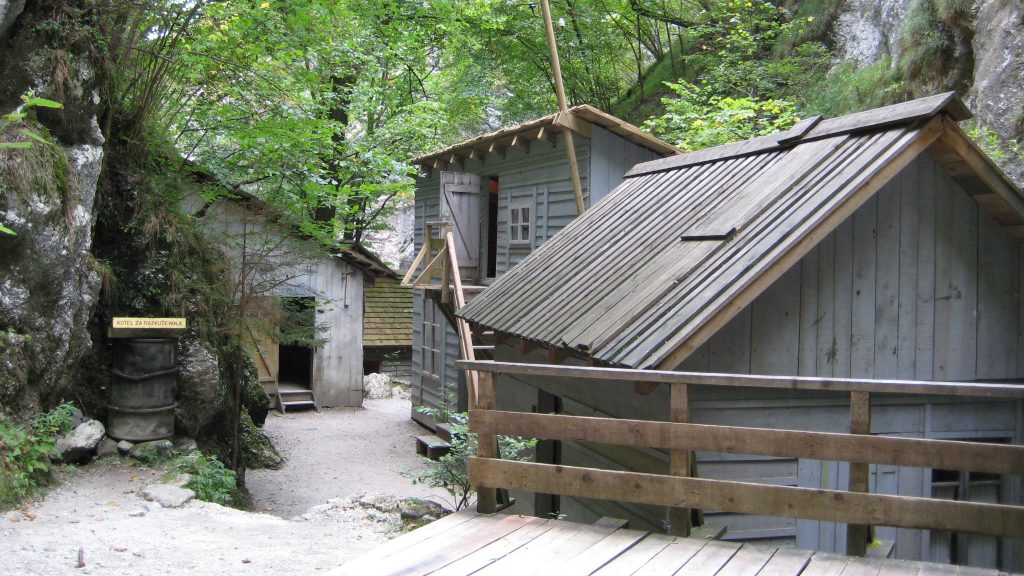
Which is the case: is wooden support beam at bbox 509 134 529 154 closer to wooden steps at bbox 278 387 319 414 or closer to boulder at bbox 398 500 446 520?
boulder at bbox 398 500 446 520

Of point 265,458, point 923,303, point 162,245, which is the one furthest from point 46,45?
point 923,303

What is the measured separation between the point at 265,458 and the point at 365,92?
12.2m

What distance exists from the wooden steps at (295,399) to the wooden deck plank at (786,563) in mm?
18737

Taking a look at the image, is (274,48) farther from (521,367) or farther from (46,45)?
(521,367)

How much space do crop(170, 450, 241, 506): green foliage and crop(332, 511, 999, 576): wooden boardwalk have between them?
20.4 feet

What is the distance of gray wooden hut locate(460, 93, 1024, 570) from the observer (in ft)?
20.6

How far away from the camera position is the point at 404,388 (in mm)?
26719

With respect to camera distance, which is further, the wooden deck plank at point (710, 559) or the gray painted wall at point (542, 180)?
the gray painted wall at point (542, 180)

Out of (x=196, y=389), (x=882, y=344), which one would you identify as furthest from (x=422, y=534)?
(x=196, y=389)

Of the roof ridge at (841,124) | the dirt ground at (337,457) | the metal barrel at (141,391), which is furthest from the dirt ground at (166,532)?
the roof ridge at (841,124)

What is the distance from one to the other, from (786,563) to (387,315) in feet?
73.8

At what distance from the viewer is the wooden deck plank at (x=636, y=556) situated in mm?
3887

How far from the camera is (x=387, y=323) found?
25750 millimetres

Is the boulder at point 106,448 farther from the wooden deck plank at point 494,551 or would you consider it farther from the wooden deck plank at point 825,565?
the wooden deck plank at point 825,565
